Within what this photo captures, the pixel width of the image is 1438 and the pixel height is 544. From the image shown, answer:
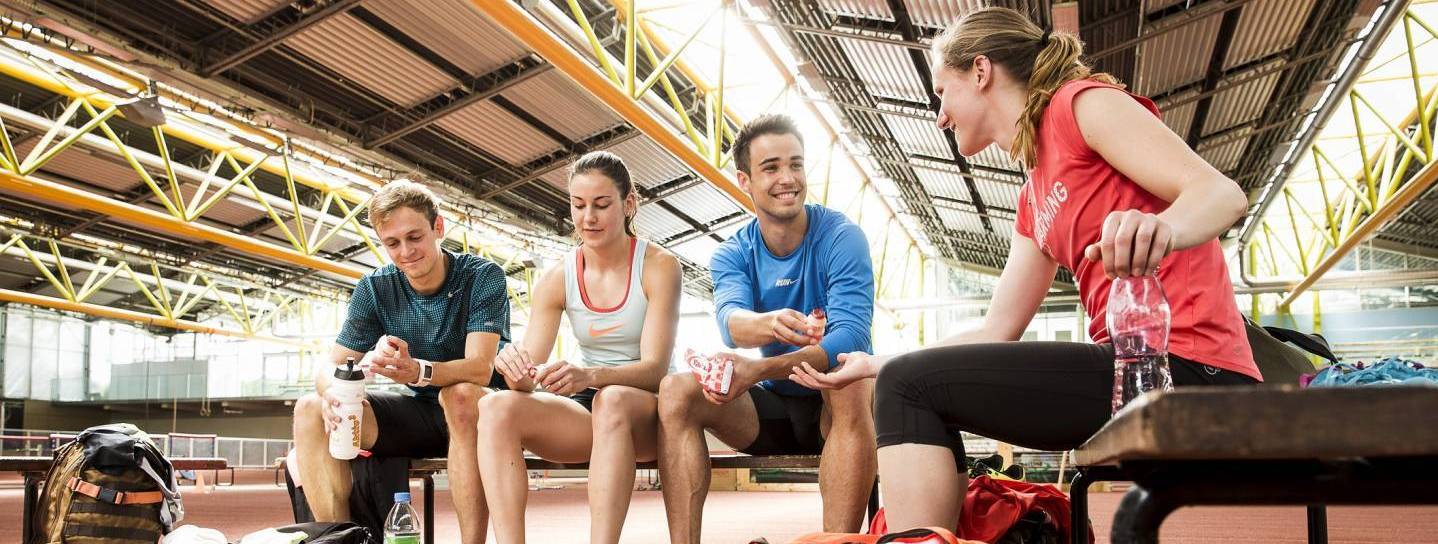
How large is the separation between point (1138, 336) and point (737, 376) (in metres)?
1.12

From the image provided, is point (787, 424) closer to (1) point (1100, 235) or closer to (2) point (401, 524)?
Result: (2) point (401, 524)

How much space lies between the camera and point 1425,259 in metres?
16.4

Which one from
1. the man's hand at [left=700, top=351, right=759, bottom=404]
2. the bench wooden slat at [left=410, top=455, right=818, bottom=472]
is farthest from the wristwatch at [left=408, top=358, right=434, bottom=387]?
the man's hand at [left=700, top=351, right=759, bottom=404]

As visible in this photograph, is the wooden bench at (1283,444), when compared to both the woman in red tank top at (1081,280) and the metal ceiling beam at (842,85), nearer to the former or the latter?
the woman in red tank top at (1081,280)

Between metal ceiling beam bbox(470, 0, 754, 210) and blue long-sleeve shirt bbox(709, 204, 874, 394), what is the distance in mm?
3356

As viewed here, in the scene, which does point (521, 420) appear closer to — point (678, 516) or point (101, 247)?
point (678, 516)

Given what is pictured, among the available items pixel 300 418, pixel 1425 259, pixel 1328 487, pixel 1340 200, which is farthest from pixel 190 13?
pixel 1425 259

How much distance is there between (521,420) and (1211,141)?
9492 mm

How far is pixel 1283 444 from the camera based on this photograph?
0.73 m

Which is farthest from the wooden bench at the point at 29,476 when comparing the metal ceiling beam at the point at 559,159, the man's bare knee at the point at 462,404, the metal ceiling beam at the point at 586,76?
the metal ceiling beam at the point at 559,159

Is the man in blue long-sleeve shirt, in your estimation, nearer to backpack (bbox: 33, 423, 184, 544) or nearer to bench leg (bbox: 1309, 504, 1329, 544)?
bench leg (bbox: 1309, 504, 1329, 544)

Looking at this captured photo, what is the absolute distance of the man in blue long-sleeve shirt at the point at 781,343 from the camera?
104 inches

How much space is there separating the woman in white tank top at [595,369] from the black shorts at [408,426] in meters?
0.44

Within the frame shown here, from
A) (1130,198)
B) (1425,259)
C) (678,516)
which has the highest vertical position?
(1425,259)
